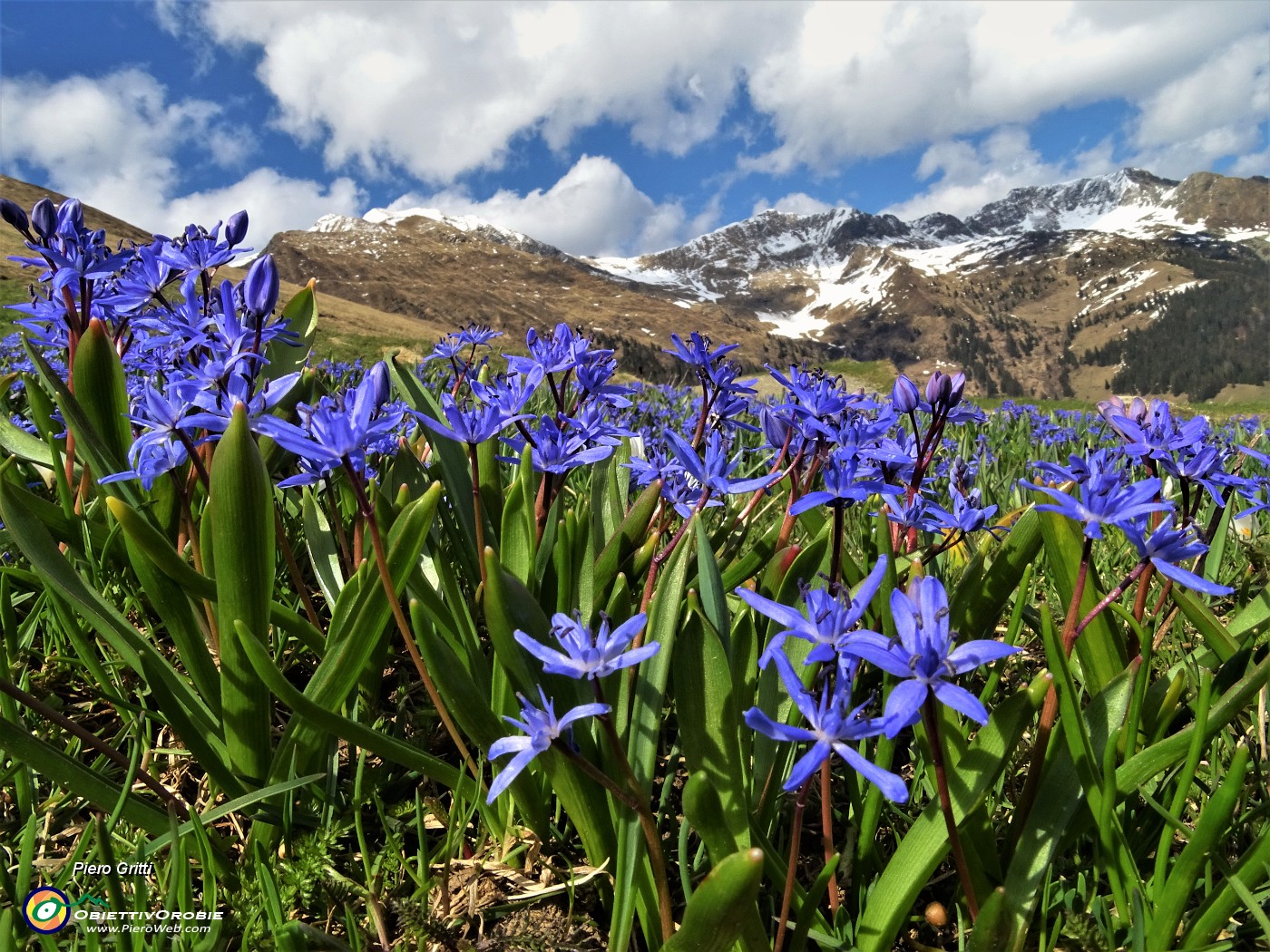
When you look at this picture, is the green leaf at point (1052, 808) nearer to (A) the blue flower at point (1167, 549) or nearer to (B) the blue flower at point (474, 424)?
(A) the blue flower at point (1167, 549)

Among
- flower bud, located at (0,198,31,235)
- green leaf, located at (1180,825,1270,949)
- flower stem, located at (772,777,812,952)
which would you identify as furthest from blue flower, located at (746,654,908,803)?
flower bud, located at (0,198,31,235)

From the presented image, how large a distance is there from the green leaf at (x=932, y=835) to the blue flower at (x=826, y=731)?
296 mm

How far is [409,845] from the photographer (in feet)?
5.82

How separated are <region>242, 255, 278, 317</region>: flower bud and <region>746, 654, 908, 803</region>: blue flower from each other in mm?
1436

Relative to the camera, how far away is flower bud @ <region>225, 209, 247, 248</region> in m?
2.22

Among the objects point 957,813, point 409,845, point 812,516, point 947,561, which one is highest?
point 812,516

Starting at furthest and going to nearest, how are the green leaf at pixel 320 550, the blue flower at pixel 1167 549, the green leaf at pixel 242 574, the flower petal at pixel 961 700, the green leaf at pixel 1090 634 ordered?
the green leaf at pixel 320 550, the green leaf at pixel 1090 634, the green leaf at pixel 242 574, the blue flower at pixel 1167 549, the flower petal at pixel 961 700

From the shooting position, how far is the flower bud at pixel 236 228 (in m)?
2.22

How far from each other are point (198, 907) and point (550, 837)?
65 cm

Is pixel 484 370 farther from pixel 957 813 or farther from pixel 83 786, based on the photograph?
pixel 957 813

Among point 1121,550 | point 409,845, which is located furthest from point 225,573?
point 1121,550

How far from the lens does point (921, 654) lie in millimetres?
988

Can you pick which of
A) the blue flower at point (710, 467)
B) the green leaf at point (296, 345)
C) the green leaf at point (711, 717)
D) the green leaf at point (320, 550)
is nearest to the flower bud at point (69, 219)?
the green leaf at point (296, 345)

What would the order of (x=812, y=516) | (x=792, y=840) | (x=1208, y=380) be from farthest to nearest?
1. (x=1208, y=380)
2. (x=812, y=516)
3. (x=792, y=840)
